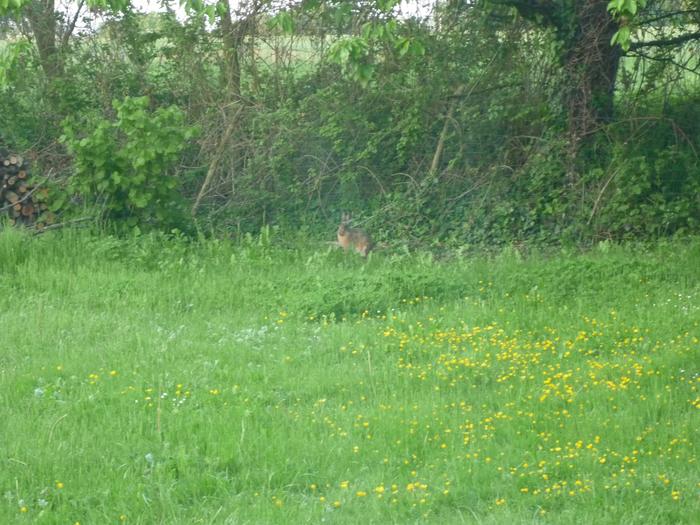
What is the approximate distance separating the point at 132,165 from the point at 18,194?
5.66ft

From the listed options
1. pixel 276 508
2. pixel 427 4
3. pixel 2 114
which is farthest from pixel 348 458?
pixel 2 114

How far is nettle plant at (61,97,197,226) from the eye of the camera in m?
12.8

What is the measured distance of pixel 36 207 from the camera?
13.5m

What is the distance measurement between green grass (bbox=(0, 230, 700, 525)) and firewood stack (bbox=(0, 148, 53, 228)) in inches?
73.9

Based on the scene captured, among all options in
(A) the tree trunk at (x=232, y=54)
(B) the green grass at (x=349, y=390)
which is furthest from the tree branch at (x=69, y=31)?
(B) the green grass at (x=349, y=390)

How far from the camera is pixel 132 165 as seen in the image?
509 inches

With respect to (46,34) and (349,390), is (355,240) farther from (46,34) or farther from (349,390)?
(46,34)

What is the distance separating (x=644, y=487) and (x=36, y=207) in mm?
9846

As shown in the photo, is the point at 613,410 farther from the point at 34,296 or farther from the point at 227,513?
the point at 34,296

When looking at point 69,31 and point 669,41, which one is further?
point 69,31

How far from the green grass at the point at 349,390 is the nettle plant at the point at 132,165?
1618mm

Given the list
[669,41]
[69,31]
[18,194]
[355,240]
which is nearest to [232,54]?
[69,31]

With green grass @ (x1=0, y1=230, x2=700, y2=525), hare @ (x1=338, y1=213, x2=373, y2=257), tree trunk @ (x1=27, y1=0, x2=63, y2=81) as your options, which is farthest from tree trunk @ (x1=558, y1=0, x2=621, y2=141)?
tree trunk @ (x1=27, y1=0, x2=63, y2=81)

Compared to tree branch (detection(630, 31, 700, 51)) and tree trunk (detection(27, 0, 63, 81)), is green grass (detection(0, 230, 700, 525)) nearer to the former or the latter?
tree branch (detection(630, 31, 700, 51))
